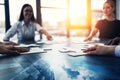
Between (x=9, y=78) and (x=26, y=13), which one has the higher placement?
(x=26, y=13)

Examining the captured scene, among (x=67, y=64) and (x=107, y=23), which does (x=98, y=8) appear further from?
(x=67, y=64)

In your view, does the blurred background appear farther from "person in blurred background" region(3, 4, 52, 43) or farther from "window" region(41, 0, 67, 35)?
"person in blurred background" region(3, 4, 52, 43)

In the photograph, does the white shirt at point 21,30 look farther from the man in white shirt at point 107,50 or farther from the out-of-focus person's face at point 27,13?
the man in white shirt at point 107,50

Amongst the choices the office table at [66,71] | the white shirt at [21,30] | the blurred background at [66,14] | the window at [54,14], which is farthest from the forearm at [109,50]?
the window at [54,14]

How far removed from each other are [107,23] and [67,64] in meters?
2.34

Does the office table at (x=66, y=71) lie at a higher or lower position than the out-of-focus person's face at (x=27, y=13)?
lower

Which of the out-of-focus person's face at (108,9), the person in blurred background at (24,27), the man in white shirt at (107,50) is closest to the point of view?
the man in white shirt at (107,50)

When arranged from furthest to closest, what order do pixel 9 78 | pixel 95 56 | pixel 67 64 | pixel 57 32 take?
1. pixel 57 32
2. pixel 95 56
3. pixel 67 64
4. pixel 9 78

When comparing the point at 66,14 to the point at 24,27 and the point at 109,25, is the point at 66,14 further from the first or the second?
the point at 109,25

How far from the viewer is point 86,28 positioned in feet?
21.7

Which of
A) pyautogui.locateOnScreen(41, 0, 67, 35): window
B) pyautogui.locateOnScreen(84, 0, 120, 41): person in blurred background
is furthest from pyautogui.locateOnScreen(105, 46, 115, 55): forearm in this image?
pyautogui.locateOnScreen(41, 0, 67, 35): window

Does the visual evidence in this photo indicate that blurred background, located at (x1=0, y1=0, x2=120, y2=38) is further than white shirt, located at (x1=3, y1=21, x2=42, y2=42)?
Yes

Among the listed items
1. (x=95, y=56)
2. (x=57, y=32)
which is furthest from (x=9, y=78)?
(x=57, y=32)

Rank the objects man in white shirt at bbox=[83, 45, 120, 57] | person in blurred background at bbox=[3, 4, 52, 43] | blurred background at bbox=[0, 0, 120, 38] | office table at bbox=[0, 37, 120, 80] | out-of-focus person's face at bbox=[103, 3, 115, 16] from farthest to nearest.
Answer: blurred background at bbox=[0, 0, 120, 38]
person in blurred background at bbox=[3, 4, 52, 43]
out-of-focus person's face at bbox=[103, 3, 115, 16]
man in white shirt at bbox=[83, 45, 120, 57]
office table at bbox=[0, 37, 120, 80]
